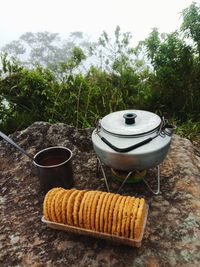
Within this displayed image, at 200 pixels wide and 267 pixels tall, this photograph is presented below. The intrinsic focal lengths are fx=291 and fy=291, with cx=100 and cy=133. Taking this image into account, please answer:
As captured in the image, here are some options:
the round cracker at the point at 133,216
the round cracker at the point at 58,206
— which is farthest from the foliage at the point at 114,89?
the round cracker at the point at 133,216

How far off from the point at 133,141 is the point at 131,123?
191mm

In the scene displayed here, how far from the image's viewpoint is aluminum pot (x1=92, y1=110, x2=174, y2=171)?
1958 millimetres

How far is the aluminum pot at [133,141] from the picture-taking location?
1.96 metres

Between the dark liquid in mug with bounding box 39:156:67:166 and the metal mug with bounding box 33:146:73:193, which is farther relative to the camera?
the dark liquid in mug with bounding box 39:156:67:166

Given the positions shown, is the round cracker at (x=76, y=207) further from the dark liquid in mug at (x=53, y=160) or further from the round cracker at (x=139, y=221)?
the dark liquid in mug at (x=53, y=160)

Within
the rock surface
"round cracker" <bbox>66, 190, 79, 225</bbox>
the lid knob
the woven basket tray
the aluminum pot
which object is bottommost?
the rock surface

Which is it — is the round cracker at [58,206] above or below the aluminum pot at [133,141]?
below

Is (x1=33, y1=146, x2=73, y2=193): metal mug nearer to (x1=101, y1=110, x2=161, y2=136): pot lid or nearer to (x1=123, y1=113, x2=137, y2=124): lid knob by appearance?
(x1=101, y1=110, x2=161, y2=136): pot lid

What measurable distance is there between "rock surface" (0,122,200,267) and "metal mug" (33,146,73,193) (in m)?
0.20

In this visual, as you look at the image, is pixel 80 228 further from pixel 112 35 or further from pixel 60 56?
pixel 60 56

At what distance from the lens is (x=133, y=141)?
200cm

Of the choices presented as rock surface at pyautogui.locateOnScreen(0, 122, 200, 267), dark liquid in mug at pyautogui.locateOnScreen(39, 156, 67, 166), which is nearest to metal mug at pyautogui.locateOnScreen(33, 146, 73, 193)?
dark liquid in mug at pyautogui.locateOnScreen(39, 156, 67, 166)

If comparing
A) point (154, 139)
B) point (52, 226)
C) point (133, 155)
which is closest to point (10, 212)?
point (52, 226)

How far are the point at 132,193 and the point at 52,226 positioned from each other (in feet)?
2.28
